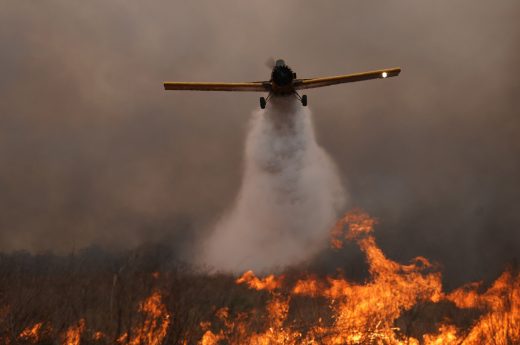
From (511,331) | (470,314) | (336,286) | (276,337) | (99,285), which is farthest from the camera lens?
(99,285)

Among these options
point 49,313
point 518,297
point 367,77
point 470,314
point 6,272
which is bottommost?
point 470,314

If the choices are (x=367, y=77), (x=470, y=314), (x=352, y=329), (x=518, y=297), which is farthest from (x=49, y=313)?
(x=470, y=314)

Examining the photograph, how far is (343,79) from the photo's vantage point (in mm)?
31844

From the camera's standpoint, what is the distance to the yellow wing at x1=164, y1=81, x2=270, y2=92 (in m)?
31.0

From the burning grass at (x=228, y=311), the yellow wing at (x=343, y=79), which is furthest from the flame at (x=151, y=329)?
the yellow wing at (x=343, y=79)

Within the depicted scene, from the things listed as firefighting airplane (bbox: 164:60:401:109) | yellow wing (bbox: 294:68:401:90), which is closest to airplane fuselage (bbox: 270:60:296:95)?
firefighting airplane (bbox: 164:60:401:109)

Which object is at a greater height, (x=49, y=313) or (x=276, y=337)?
(x=49, y=313)

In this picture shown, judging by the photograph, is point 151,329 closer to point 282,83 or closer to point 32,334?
point 32,334

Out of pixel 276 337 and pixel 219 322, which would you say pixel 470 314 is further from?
pixel 219 322

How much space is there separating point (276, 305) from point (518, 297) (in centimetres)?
5447

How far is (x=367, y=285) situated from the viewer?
60.0 meters

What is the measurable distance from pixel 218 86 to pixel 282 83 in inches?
266

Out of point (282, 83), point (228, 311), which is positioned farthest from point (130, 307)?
point (228, 311)

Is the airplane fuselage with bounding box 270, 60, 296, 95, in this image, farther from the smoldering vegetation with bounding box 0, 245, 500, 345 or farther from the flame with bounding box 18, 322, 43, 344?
the flame with bounding box 18, 322, 43, 344
